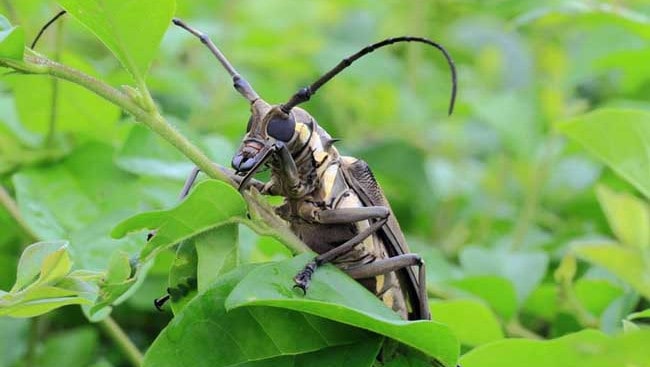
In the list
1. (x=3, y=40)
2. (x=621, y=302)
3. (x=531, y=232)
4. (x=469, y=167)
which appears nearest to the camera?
(x=3, y=40)

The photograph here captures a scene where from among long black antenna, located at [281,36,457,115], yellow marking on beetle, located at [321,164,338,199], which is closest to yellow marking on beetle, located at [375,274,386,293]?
yellow marking on beetle, located at [321,164,338,199]

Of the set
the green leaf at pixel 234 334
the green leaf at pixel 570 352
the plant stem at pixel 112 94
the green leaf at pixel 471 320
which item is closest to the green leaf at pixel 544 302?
the green leaf at pixel 471 320

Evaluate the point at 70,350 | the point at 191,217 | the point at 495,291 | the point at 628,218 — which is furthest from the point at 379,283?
the point at 628,218

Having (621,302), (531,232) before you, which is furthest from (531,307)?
(531,232)

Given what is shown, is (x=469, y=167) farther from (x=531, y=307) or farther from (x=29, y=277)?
(x=29, y=277)

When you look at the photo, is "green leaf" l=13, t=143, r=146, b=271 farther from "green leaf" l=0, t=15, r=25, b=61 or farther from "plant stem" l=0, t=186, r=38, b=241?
"green leaf" l=0, t=15, r=25, b=61

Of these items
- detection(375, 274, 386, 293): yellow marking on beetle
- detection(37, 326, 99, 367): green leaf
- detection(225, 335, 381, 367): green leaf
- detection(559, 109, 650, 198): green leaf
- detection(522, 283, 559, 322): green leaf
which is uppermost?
detection(559, 109, 650, 198): green leaf

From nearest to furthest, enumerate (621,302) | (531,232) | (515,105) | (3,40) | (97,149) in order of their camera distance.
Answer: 1. (3,40)
2. (621,302)
3. (97,149)
4. (531,232)
5. (515,105)
